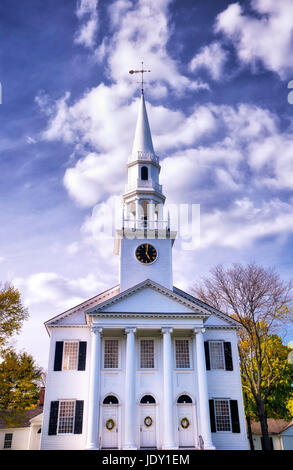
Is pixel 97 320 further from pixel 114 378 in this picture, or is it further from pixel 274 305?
pixel 274 305

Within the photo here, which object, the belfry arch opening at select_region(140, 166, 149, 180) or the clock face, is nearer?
the clock face

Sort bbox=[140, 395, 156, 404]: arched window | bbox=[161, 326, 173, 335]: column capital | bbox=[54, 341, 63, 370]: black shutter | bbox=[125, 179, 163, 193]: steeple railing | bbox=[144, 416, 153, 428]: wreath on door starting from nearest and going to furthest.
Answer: bbox=[144, 416, 153, 428]: wreath on door, bbox=[140, 395, 156, 404]: arched window, bbox=[161, 326, 173, 335]: column capital, bbox=[54, 341, 63, 370]: black shutter, bbox=[125, 179, 163, 193]: steeple railing

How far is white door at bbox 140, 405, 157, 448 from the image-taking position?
25.5 metres

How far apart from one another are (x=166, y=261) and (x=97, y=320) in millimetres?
8235

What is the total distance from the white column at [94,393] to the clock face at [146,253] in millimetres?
7564

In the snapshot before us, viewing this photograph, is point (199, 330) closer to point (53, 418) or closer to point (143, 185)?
point (53, 418)

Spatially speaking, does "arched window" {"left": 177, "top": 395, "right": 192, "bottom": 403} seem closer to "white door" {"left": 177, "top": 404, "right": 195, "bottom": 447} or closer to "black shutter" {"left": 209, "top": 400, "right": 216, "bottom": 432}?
"white door" {"left": 177, "top": 404, "right": 195, "bottom": 447}

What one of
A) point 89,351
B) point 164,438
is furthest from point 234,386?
point 89,351

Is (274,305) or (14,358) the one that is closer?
(14,358)

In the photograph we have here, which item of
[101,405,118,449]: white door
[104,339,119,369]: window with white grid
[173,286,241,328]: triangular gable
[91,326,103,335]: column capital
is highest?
[173,286,241,328]: triangular gable

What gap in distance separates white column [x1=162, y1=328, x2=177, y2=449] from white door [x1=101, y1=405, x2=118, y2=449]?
3395mm

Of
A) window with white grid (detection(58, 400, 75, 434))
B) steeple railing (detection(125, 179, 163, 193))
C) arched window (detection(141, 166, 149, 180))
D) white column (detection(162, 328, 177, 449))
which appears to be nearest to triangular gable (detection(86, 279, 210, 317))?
white column (detection(162, 328, 177, 449))

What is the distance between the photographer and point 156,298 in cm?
2828

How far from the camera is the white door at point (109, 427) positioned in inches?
990
